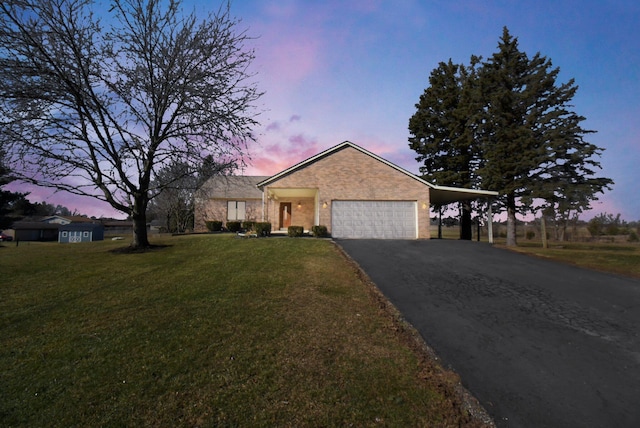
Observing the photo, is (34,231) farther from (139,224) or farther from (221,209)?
(139,224)

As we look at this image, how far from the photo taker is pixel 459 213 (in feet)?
91.6

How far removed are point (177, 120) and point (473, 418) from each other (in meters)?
14.9

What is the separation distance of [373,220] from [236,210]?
600 inches

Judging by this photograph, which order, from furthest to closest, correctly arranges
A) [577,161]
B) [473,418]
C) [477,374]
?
[577,161] → [477,374] → [473,418]

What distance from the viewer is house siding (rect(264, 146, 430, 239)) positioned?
746 inches

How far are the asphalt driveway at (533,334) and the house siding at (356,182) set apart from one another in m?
8.94

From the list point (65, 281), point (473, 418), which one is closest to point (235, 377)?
point (473, 418)

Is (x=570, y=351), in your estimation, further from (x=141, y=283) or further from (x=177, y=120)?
(x=177, y=120)

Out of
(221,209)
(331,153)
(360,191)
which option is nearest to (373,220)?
(360,191)

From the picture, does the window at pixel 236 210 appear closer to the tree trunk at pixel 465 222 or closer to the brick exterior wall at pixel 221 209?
the brick exterior wall at pixel 221 209

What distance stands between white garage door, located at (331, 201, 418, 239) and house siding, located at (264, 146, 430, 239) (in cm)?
37

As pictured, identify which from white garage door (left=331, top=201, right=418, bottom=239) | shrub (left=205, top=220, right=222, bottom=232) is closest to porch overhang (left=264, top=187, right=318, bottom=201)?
white garage door (left=331, top=201, right=418, bottom=239)

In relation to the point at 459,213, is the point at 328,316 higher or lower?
lower

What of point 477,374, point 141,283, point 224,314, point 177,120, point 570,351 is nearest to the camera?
point 477,374
